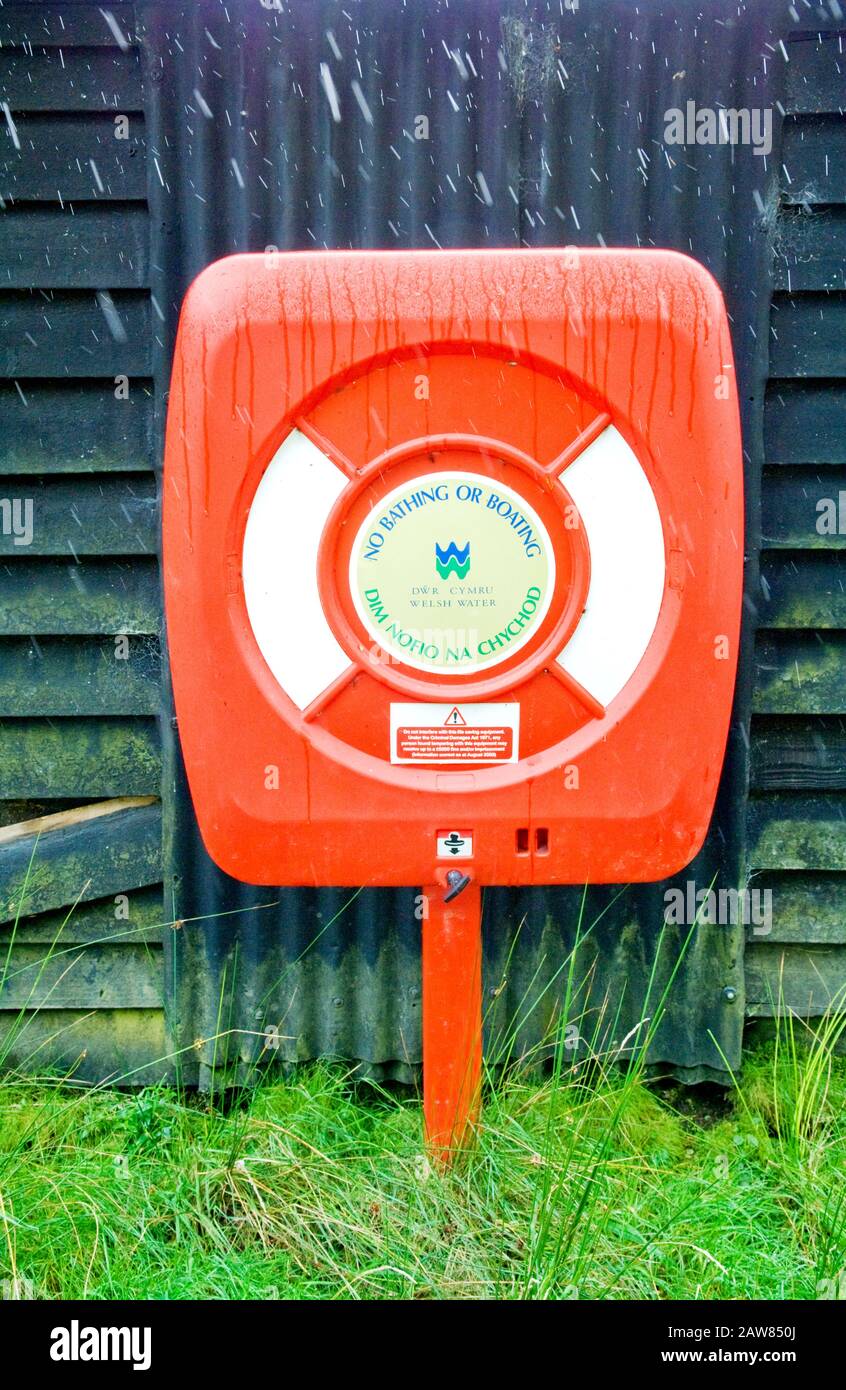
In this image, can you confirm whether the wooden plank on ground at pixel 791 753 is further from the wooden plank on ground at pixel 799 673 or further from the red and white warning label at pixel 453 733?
the red and white warning label at pixel 453 733

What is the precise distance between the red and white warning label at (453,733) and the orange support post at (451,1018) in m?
0.19

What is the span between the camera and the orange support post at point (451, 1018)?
4.66 ft

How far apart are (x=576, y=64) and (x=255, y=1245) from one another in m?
1.98

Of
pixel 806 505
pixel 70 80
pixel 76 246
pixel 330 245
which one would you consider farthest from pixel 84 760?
pixel 806 505

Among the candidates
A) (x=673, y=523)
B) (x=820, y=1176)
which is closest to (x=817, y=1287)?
(x=820, y=1176)

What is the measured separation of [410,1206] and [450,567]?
901 millimetres

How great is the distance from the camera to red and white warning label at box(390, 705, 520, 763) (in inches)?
52.1

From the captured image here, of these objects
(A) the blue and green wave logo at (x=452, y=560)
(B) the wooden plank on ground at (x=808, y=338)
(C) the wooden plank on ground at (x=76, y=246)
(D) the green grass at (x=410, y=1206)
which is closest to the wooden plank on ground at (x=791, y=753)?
(D) the green grass at (x=410, y=1206)

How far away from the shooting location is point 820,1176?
65.2 inches

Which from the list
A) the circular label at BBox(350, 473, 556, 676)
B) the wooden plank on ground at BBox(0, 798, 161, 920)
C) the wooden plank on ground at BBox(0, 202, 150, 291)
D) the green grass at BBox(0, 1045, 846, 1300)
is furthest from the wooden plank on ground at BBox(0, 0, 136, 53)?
the green grass at BBox(0, 1045, 846, 1300)

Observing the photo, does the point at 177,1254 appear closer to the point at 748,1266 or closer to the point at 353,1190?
the point at 353,1190

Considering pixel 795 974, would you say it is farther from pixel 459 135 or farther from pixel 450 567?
pixel 459 135

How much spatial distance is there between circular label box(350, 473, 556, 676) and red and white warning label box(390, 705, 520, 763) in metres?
0.07

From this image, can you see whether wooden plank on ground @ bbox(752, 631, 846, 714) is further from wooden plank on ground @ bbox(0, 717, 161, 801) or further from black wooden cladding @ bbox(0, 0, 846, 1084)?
wooden plank on ground @ bbox(0, 717, 161, 801)
